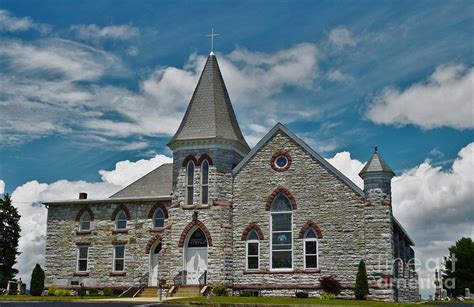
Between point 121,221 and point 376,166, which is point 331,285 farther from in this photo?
point 121,221

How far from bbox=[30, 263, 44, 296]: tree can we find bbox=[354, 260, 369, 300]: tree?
17.1 metres

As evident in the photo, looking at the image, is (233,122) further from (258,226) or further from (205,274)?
(205,274)

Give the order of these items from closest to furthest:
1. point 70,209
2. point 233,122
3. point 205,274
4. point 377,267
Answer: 1. point 377,267
2. point 205,274
3. point 233,122
4. point 70,209

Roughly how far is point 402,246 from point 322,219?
7855 mm

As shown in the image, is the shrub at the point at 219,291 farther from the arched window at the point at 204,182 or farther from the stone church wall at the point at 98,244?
the stone church wall at the point at 98,244

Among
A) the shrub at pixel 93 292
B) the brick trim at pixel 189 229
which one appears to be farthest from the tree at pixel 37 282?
the brick trim at pixel 189 229

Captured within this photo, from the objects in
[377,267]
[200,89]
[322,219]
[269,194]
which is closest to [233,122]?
[200,89]

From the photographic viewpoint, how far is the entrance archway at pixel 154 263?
35.8 metres

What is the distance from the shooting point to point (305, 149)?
1305 inches

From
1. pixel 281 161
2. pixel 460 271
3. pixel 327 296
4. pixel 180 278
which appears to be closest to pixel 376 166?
pixel 281 161

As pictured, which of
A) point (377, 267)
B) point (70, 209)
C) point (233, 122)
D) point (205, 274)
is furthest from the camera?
point (70, 209)

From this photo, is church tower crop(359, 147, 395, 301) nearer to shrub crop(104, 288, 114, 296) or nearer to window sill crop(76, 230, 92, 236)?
shrub crop(104, 288, 114, 296)

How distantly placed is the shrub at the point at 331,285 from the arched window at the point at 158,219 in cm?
1012

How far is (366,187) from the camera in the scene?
3148cm
